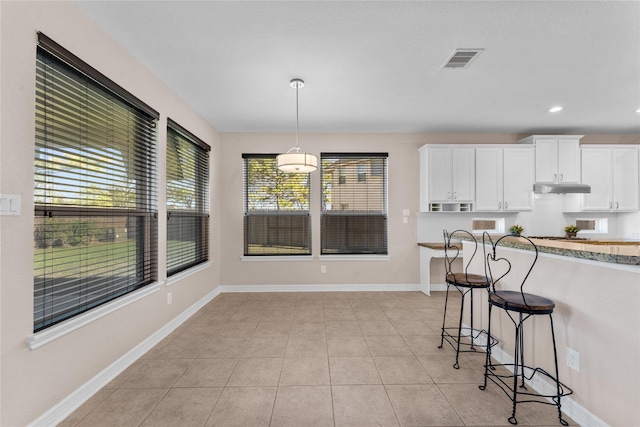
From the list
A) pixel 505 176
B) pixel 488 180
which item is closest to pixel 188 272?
pixel 488 180

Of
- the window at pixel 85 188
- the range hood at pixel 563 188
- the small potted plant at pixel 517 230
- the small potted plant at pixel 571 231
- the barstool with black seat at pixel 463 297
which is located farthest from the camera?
the small potted plant at pixel 517 230

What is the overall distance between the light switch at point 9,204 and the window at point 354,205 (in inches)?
144

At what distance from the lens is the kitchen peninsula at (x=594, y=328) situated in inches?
57.4

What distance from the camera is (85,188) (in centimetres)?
199

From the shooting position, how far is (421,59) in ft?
8.33

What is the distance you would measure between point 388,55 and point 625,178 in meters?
4.74

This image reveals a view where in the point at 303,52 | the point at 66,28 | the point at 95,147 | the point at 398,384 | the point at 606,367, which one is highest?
the point at 303,52

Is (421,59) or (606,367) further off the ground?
(421,59)

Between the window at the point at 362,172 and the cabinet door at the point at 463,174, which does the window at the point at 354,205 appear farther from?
the cabinet door at the point at 463,174

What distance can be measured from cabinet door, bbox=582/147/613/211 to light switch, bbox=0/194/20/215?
654 cm

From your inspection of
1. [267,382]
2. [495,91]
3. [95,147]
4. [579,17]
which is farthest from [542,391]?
[95,147]

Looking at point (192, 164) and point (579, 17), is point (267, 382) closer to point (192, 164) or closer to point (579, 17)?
point (192, 164)

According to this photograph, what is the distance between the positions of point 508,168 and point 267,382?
4582 millimetres

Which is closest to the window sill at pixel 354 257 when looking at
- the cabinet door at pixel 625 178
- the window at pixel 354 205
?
the window at pixel 354 205
